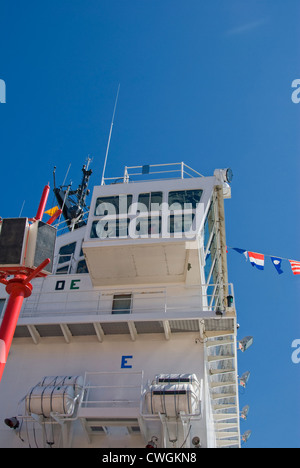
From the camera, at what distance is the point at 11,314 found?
833 cm

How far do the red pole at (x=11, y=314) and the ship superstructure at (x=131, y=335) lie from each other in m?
6.26

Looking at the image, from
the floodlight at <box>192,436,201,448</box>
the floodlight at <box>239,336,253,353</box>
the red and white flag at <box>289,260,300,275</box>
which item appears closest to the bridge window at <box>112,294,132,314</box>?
the floodlight at <box>192,436,201,448</box>

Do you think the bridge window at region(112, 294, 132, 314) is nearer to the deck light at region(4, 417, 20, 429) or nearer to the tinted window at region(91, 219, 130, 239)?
the tinted window at region(91, 219, 130, 239)

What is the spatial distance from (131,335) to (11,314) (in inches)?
329

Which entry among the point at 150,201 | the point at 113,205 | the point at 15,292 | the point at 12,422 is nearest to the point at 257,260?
the point at 150,201

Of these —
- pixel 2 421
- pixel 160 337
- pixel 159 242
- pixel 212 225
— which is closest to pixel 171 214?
pixel 159 242

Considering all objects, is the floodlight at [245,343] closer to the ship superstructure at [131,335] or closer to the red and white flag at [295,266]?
the ship superstructure at [131,335]

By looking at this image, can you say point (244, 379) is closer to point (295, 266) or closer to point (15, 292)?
point (295, 266)

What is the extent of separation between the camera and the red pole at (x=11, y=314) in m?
7.96

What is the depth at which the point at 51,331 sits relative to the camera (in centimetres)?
1694

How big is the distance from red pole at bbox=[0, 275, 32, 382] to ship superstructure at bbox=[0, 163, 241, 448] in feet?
20.5

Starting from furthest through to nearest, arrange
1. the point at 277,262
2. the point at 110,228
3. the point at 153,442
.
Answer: the point at 277,262 → the point at 110,228 → the point at 153,442

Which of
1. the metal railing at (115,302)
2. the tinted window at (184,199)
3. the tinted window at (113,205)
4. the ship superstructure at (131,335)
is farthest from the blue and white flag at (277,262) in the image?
the tinted window at (113,205)

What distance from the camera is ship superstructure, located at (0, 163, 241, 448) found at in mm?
14023
